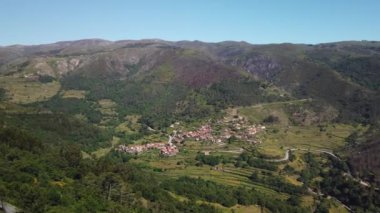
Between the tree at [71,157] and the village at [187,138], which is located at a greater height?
the tree at [71,157]

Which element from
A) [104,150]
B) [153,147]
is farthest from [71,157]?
[153,147]

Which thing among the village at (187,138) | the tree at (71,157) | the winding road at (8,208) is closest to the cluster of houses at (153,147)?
the village at (187,138)

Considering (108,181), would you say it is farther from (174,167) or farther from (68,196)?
(174,167)

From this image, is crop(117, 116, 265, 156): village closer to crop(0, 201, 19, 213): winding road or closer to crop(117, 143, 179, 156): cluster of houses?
crop(117, 143, 179, 156): cluster of houses

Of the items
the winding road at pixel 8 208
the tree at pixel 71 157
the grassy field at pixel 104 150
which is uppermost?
the winding road at pixel 8 208

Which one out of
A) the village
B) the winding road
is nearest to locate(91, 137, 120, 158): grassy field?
the village

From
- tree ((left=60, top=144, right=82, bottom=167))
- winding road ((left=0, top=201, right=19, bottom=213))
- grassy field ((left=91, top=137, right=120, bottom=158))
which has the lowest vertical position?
grassy field ((left=91, top=137, right=120, bottom=158))

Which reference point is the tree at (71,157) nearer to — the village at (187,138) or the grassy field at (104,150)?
the grassy field at (104,150)

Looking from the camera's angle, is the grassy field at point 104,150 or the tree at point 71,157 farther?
the grassy field at point 104,150
